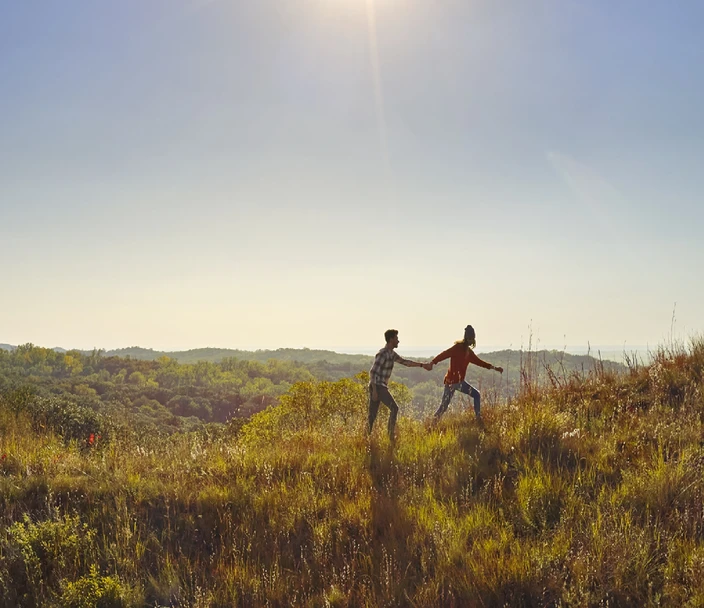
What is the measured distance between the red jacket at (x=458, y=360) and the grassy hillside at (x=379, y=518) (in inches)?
59.9

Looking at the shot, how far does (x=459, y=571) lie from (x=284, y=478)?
2723mm

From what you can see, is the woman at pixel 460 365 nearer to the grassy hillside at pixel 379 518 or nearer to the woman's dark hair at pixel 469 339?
the woman's dark hair at pixel 469 339

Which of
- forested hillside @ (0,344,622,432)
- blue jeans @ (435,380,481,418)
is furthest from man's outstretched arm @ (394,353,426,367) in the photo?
forested hillside @ (0,344,622,432)

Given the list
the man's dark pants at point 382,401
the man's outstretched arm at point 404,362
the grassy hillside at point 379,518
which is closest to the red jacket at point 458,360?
the man's outstretched arm at point 404,362

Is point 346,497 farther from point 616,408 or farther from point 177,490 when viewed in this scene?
point 616,408

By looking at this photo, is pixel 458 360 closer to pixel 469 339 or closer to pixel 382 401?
pixel 469 339

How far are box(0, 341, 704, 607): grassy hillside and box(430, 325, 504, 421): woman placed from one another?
1.21 meters

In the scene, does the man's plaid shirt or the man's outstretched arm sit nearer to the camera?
the man's plaid shirt

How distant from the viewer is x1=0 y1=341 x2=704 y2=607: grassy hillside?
3465 mm

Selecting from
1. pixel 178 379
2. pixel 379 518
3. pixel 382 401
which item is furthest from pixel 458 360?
pixel 178 379

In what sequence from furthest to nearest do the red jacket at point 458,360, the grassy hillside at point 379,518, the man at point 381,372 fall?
the red jacket at point 458,360, the man at point 381,372, the grassy hillside at point 379,518

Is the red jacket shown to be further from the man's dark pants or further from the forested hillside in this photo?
the forested hillside

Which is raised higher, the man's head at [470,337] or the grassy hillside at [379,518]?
the man's head at [470,337]

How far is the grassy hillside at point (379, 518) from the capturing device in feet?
11.4
